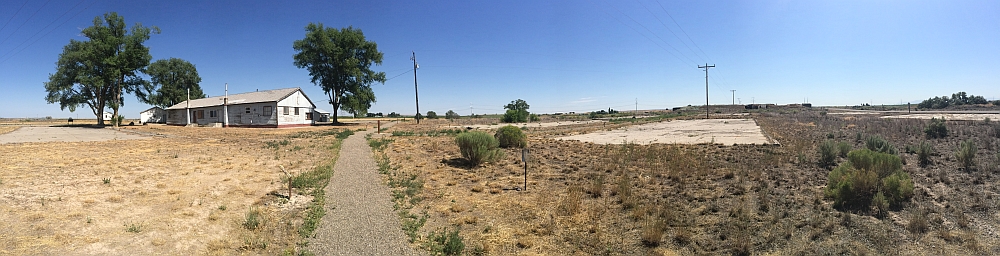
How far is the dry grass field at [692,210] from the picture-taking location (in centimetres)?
555

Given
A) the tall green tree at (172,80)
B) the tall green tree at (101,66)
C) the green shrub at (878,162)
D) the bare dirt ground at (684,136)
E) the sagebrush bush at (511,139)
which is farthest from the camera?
the tall green tree at (172,80)

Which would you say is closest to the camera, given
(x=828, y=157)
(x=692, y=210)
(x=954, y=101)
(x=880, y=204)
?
(x=880, y=204)

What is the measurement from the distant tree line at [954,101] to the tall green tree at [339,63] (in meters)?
91.7

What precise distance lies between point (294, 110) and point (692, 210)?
46.6m

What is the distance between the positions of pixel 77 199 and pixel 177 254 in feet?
14.5

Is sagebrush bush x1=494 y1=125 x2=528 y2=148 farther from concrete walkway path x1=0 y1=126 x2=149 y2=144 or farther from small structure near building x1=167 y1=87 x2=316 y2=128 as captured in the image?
small structure near building x1=167 y1=87 x2=316 y2=128

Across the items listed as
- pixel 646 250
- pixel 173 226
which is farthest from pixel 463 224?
pixel 173 226

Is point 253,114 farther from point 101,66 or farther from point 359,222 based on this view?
point 359,222

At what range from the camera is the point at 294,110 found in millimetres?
45344

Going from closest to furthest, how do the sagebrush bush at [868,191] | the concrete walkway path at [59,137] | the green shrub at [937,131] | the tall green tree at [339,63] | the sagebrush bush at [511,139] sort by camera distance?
the sagebrush bush at [868,191], the green shrub at [937,131], the sagebrush bush at [511,139], the concrete walkway path at [59,137], the tall green tree at [339,63]

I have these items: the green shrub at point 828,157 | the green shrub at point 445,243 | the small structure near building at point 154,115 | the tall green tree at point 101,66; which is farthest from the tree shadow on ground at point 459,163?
the small structure near building at point 154,115

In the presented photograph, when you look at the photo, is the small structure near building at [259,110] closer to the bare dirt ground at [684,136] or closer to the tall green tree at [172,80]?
the tall green tree at [172,80]

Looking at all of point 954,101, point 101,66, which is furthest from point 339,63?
point 954,101

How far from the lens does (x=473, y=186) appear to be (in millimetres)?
10453
